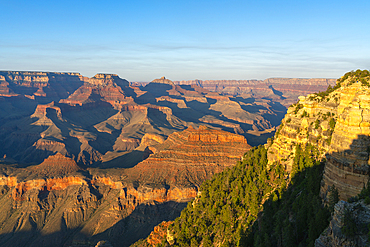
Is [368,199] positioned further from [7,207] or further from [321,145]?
[7,207]

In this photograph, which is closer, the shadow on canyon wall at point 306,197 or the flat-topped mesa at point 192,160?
the shadow on canyon wall at point 306,197

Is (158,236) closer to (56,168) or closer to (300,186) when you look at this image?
(300,186)

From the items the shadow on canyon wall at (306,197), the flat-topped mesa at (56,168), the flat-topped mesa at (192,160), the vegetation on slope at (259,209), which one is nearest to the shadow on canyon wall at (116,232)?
the flat-topped mesa at (192,160)

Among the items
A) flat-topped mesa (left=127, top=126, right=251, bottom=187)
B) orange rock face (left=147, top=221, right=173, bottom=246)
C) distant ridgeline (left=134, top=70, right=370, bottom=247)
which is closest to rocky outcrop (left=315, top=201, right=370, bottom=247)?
distant ridgeline (left=134, top=70, right=370, bottom=247)

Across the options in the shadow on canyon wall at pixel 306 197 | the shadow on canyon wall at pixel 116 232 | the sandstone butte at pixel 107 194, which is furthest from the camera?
the sandstone butte at pixel 107 194

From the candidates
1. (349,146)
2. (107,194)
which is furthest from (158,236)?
(107,194)

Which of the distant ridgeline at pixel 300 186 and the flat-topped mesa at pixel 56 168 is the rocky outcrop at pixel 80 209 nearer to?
the flat-topped mesa at pixel 56 168
